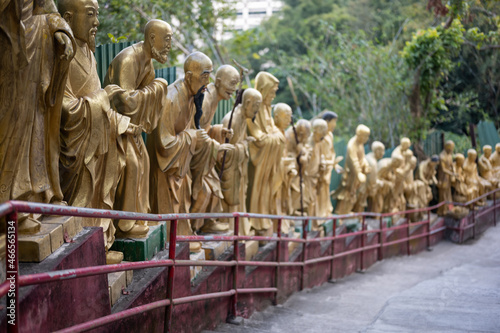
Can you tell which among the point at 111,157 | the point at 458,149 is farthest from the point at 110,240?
the point at 458,149

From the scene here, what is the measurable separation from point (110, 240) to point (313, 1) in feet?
83.8

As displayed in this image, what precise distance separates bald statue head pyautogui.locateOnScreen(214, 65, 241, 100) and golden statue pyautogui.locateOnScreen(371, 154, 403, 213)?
6.98m

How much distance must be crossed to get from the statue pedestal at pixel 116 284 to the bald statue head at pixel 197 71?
7.77 ft

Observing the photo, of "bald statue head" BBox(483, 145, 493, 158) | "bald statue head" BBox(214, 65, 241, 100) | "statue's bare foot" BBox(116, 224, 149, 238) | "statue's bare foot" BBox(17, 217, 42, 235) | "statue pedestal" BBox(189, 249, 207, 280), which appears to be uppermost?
"bald statue head" BBox(214, 65, 241, 100)

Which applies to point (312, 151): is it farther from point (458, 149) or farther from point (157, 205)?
point (458, 149)

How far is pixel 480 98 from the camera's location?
24.4 meters

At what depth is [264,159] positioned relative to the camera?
8.38m

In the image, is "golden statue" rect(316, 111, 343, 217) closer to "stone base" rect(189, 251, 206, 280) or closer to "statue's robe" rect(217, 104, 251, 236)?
"statue's robe" rect(217, 104, 251, 236)

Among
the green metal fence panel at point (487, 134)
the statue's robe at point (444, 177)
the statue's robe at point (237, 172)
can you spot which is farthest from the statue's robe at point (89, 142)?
the green metal fence panel at point (487, 134)

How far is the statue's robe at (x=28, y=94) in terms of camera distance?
355 centimetres

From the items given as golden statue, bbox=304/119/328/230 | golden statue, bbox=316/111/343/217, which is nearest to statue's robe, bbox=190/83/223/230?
golden statue, bbox=304/119/328/230

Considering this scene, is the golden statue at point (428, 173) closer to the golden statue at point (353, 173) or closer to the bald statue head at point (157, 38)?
the golden statue at point (353, 173)

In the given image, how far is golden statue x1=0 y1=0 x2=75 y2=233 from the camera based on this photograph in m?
3.56

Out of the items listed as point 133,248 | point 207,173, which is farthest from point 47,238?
point 207,173
